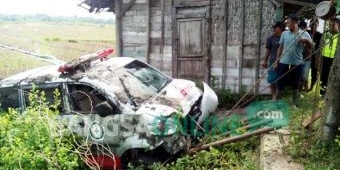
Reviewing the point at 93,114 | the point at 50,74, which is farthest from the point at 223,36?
the point at 93,114

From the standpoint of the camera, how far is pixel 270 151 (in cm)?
497

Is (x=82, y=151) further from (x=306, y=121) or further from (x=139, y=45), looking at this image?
(x=139, y=45)

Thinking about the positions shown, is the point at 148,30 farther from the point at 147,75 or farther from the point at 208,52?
the point at 147,75

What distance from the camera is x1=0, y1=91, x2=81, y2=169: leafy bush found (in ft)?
16.0

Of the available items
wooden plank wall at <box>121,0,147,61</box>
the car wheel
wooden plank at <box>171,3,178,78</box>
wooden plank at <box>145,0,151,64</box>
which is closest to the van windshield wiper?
the car wheel

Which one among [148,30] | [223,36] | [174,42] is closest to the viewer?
[223,36]

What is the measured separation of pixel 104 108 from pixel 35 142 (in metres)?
1.03

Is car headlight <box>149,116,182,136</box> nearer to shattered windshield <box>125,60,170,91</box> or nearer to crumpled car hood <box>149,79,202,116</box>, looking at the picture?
crumpled car hood <box>149,79,202,116</box>

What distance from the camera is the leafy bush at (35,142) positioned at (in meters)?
4.88

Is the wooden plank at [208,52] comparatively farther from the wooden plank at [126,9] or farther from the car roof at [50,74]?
the car roof at [50,74]

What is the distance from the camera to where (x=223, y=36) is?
32.6ft

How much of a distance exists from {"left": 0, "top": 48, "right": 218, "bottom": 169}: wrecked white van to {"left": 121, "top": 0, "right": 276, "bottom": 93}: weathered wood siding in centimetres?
321

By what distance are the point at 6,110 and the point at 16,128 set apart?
61.8 inches

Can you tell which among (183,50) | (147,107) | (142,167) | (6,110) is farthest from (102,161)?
(183,50)
